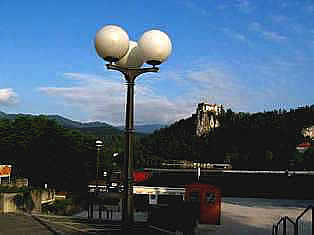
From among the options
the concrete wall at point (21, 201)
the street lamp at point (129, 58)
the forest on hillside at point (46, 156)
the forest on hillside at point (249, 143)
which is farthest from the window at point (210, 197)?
the forest on hillside at point (249, 143)

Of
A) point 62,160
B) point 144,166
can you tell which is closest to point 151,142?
point 144,166

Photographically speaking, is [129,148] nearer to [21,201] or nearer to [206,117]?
[21,201]

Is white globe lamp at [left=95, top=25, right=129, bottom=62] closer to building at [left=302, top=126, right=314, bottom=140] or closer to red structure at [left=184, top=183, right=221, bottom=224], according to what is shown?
red structure at [left=184, top=183, right=221, bottom=224]

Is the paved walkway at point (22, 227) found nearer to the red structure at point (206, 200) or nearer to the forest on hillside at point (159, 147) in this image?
the red structure at point (206, 200)

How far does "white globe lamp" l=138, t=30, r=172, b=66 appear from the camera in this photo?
19.4ft

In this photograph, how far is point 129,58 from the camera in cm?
626

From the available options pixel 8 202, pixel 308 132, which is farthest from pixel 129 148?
pixel 308 132

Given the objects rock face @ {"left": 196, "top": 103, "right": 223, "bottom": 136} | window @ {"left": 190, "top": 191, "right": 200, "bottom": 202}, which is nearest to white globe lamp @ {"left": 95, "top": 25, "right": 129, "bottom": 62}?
window @ {"left": 190, "top": 191, "right": 200, "bottom": 202}

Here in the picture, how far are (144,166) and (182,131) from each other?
41076mm

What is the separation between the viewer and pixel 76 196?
2778 centimetres

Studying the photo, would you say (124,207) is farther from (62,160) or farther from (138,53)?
(62,160)

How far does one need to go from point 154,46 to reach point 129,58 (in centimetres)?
50

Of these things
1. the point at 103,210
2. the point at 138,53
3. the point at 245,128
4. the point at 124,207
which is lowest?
the point at 103,210

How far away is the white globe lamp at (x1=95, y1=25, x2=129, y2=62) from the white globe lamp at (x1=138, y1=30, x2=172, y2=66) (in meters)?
0.24
